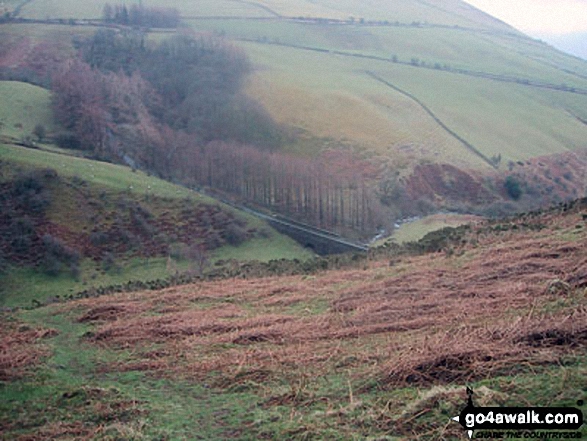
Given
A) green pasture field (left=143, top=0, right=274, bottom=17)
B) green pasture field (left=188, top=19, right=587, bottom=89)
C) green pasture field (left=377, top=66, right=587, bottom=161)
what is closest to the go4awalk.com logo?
green pasture field (left=377, top=66, right=587, bottom=161)

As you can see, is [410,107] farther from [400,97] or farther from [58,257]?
[58,257]

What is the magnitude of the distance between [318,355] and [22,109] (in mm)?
62167

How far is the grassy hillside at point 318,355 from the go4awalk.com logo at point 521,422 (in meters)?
0.17

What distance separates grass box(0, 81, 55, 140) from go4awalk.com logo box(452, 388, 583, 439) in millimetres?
56316

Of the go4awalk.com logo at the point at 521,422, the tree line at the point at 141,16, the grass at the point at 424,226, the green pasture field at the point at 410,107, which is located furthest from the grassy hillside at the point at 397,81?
the go4awalk.com logo at the point at 521,422

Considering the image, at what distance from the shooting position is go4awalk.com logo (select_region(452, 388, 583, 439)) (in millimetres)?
6906

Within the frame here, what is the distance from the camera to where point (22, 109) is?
6369cm

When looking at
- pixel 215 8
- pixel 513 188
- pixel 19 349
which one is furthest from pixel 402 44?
pixel 19 349

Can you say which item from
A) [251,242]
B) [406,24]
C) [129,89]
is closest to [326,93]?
[129,89]

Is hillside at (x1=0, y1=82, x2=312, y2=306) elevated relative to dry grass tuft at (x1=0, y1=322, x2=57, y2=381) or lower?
lower

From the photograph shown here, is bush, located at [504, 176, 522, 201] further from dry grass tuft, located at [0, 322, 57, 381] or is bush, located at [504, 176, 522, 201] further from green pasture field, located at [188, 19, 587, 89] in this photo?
dry grass tuft, located at [0, 322, 57, 381]

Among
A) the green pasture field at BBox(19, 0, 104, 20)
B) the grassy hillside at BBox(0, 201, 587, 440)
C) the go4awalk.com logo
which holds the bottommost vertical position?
the grassy hillside at BBox(0, 201, 587, 440)

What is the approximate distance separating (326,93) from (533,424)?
7182 cm

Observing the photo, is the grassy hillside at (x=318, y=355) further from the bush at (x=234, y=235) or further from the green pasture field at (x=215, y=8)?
the green pasture field at (x=215, y=8)
